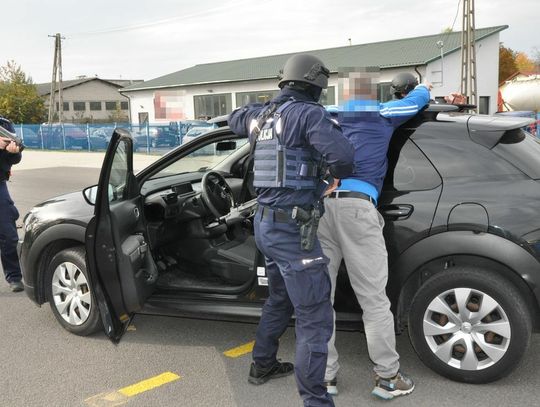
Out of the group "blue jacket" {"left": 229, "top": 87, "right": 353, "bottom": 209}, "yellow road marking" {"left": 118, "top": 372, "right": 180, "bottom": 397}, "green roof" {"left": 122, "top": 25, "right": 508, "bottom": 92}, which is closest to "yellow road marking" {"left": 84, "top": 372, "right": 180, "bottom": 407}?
"yellow road marking" {"left": 118, "top": 372, "right": 180, "bottom": 397}

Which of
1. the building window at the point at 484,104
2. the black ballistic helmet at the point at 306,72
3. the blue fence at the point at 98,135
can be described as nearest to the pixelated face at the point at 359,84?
the black ballistic helmet at the point at 306,72

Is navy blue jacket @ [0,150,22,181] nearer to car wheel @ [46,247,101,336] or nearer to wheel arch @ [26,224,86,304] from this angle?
wheel arch @ [26,224,86,304]

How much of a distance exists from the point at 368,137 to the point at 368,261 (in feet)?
2.23

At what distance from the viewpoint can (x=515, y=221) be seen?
2.91m

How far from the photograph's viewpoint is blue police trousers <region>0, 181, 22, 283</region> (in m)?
4.89

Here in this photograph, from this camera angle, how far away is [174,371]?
11.1ft

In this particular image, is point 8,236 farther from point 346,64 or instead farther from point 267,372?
point 346,64

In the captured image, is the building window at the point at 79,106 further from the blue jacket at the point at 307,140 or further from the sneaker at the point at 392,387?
the sneaker at the point at 392,387

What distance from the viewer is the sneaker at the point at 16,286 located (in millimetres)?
4965

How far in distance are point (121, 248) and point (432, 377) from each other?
6.70 feet

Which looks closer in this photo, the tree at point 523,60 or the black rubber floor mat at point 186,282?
the black rubber floor mat at point 186,282

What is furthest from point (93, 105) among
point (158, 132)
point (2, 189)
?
point (2, 189)

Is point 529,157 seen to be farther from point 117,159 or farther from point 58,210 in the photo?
point 58,210

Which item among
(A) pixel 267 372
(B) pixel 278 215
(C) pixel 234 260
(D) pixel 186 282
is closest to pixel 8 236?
(D) pixel 186 282
